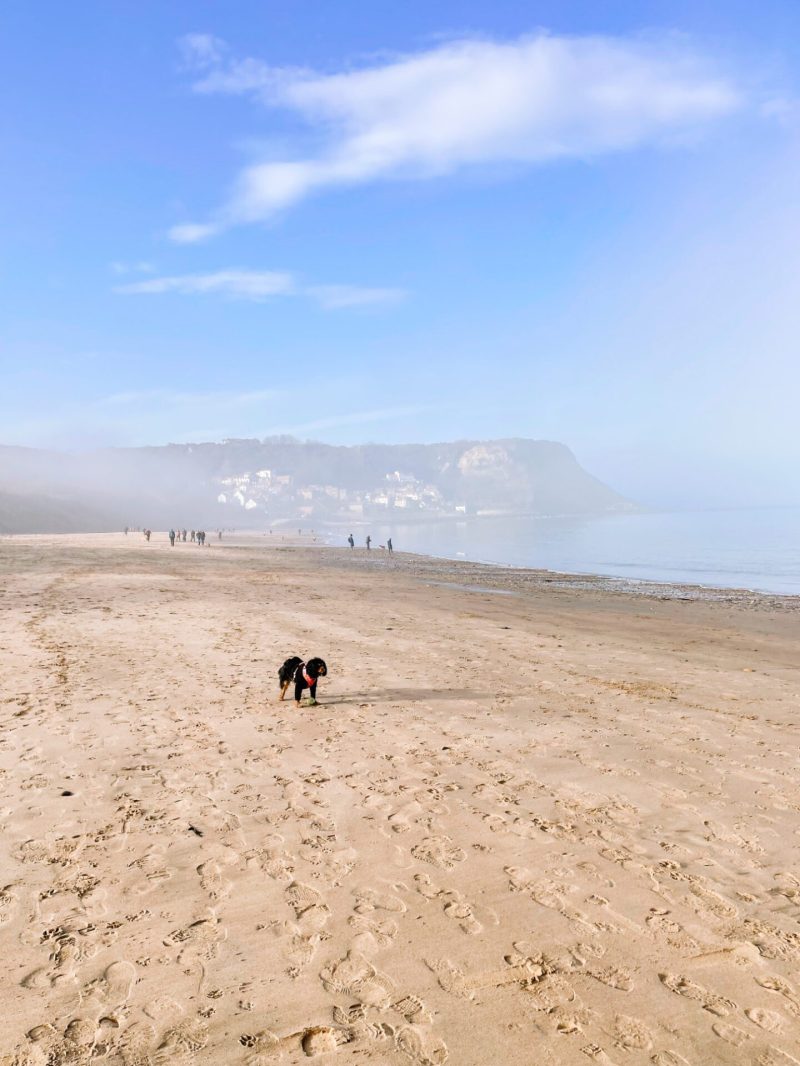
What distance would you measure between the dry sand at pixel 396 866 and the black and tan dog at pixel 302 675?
0.37 metres

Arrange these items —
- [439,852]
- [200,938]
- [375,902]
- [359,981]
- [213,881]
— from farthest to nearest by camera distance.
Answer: [439,852] < [213,881] < [375,902] < [200,938] < [359,981]

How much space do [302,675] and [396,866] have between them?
4.66 meters

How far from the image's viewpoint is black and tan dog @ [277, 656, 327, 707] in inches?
371

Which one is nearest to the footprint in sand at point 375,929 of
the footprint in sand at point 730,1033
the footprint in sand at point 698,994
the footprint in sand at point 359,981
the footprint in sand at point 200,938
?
the footprint in sand at point 359,981

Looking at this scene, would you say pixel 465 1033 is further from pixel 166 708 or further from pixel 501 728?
pixel 166 708

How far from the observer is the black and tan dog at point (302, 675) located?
9430mm

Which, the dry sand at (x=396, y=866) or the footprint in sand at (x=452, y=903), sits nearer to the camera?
the dry sand at (x=396, y=866)

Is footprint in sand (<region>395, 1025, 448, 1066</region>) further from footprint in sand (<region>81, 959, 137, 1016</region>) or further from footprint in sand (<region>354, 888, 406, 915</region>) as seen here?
footprint in sand (<region>81, 959, 137, 1016</region>)

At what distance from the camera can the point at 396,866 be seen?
5.14m

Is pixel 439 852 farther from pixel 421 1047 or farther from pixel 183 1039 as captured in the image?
pixel 183 1039

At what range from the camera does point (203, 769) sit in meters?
7.14

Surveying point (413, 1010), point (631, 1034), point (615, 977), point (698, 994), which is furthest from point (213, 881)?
point (698, 994)

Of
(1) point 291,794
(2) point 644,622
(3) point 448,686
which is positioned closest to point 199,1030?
(1) point 291,794

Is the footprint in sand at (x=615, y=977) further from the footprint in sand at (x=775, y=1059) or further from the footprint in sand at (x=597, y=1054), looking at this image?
the footprint in sand at (x=775, y=1059)
